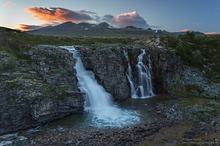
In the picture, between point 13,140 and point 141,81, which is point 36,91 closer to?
point 13,140

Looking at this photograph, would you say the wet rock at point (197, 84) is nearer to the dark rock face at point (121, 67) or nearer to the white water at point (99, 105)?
the dark rock face at point (121, 67)

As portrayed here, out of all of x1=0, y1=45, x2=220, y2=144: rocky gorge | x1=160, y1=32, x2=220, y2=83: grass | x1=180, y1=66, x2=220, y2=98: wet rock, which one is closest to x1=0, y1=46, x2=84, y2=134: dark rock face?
x1=0, y1=45, x2=220, y2=144: rocky gorge

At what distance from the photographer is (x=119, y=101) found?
138 feet

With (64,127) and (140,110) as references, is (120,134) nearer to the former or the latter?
(64,127)

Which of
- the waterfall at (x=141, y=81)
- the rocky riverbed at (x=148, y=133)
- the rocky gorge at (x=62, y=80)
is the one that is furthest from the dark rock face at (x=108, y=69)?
the rocky riverbed at (x=148, y=133)

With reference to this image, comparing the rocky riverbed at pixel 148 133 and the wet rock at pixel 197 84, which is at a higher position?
the wet rock at pixel 197 84

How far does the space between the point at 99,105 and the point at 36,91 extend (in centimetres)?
1166

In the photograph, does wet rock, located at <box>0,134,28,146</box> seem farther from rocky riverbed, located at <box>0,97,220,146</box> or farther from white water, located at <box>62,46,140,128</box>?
white water, located at <box>62,46,140,128</box>

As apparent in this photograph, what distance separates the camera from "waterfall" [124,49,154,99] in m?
46.0

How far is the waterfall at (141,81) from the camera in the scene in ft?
151

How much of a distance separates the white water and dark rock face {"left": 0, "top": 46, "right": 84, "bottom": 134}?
2.58 meters

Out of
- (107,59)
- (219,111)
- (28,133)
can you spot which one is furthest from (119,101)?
(28,133)

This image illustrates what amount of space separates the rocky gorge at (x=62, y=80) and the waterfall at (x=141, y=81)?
960 mm

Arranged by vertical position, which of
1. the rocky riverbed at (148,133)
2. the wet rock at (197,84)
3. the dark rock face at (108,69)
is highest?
the dark rock face at (108,69)
